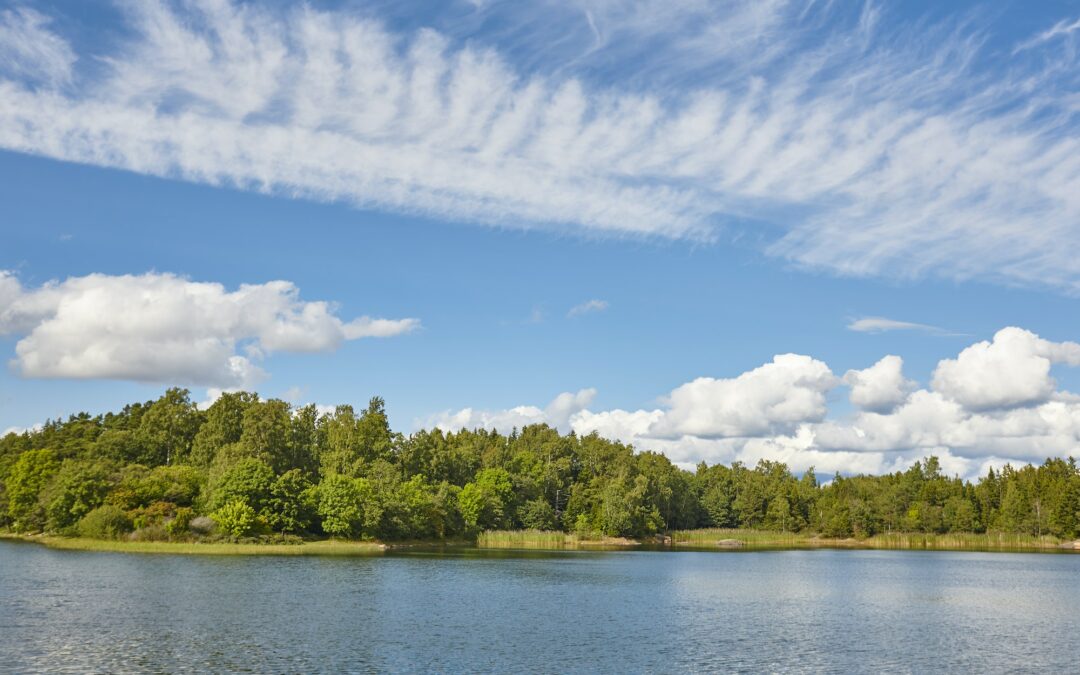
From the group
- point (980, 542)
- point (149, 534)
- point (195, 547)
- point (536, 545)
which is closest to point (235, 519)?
point (195, 547)

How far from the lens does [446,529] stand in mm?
151500

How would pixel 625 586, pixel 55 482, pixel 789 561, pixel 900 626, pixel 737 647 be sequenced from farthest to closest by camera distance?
1. pixel 789 561
2. pixel 55 482
3. pixel 625 586
4. pixel 900 626
5. pixel 737 647

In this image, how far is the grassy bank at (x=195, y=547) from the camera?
101m

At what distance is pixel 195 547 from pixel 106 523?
1496 cm

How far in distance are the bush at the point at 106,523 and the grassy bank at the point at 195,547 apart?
123 cm

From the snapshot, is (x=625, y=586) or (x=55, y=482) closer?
(x=625, y=586)

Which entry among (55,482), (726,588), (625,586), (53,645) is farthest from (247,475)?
(53,645)

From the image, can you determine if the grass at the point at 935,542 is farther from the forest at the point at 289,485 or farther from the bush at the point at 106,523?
the bush at the point at 106,523

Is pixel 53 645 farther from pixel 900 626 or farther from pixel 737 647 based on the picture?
pixel 900 626

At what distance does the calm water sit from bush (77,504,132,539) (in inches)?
446

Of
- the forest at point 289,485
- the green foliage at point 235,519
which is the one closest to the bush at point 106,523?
the forest at point 289,485

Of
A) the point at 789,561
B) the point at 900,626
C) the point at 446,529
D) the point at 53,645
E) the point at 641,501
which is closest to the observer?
the point at 53,645

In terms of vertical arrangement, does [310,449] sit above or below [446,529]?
above

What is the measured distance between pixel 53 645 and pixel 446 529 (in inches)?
4415
